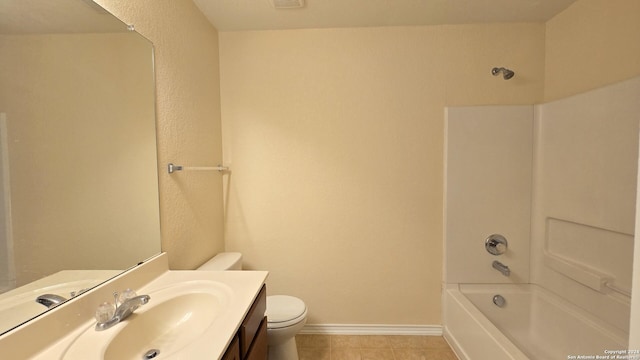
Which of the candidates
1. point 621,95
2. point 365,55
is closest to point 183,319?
point 365,55

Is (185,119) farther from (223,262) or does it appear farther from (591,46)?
(591,46)

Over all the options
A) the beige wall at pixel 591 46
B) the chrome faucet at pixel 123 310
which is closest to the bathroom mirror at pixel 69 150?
the chrome faucet at pixel 123 310

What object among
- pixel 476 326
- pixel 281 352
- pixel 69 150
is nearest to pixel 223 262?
pixel 281 352

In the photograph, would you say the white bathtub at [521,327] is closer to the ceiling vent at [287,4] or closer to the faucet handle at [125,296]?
the faucet handle at [125,296]

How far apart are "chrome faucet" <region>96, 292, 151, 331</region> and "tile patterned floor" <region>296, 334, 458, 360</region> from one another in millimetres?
1286

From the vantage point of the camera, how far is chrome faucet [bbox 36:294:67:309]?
729mm

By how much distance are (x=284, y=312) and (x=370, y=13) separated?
2111mm

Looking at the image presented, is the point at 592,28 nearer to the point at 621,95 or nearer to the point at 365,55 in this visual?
the point at 621,95

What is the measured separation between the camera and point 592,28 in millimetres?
1530

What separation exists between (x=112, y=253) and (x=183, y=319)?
400mm

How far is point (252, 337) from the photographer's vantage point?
1.01 m

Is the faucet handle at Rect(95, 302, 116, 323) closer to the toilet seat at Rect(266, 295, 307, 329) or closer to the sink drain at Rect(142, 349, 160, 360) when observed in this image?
the sink drain at Rect(142, 349, 160, 360)

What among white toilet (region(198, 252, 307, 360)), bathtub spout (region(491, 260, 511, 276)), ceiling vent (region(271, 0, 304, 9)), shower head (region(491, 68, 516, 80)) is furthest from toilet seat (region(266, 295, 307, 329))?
shower head (region(491, 68, 516, 80))

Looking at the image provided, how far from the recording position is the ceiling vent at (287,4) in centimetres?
158
